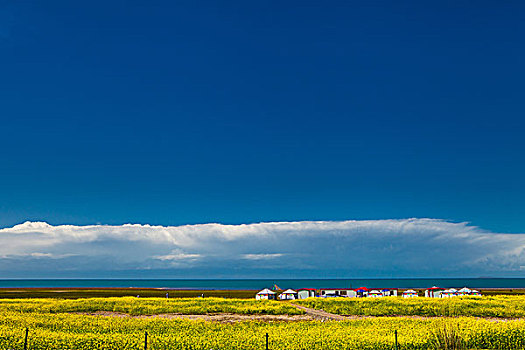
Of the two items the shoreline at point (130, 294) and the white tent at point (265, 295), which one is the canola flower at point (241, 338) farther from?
the shoreline at point (130, 294)

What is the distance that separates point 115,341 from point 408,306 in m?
44.4

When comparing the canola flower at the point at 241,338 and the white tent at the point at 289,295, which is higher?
the canola flower at the point at 241,338

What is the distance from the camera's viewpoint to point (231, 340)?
27844 mm

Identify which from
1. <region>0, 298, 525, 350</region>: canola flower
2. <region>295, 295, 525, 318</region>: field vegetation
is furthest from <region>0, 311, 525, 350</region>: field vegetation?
<region>295, 295, 525, 318</region>: field vegetation

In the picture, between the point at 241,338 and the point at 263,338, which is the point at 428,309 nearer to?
the point at 263,338

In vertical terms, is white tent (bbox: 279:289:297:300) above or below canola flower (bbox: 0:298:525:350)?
below

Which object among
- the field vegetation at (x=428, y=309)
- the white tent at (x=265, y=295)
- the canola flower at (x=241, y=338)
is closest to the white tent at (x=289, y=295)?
the white tent at (x=265, y=295)

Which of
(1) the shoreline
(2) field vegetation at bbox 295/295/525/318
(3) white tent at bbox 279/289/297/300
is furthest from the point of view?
(1) the shoreline

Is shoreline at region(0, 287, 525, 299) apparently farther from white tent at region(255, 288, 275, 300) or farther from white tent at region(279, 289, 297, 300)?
white tent at region(255, 288, 275, 300)

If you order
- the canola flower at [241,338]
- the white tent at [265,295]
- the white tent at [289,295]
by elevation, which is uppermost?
the canola flower at [241,338]

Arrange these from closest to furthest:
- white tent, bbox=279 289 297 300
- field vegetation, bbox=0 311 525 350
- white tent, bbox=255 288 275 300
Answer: field vegetation, bbox=0 311 525 350
white tent, bbox=255 288 275 300
white tent, bbox=279 289 297 300

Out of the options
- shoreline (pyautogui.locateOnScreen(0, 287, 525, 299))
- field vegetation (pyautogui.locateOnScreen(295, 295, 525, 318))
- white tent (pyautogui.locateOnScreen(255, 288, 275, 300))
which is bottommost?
shoreline (pyautogui.locateOnScreen(0, 287, 525, 299))

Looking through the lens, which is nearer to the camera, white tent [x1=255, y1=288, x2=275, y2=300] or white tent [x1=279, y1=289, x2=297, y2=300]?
white tent [x1=255, y1=288, x2=275, y2=300]

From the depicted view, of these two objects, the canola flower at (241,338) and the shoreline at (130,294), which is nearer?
the canola flower at (241,338)
